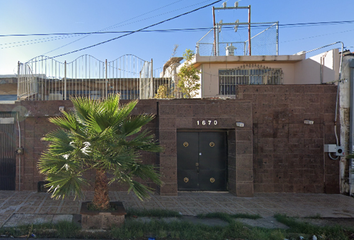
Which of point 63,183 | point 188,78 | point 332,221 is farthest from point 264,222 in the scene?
point 188,78

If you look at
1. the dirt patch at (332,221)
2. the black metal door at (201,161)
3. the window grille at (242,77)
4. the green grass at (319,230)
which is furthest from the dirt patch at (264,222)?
the window grille at (242,77)

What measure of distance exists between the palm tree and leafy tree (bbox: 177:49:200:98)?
5.58 m

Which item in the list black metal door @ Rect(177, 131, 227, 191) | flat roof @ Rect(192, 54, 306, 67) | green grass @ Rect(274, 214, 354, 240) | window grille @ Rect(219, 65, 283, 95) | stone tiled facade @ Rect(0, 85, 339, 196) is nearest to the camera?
green grass @ Rect(274, 214, 354, 240)

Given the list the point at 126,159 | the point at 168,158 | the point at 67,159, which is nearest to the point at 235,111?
the point at 168,158

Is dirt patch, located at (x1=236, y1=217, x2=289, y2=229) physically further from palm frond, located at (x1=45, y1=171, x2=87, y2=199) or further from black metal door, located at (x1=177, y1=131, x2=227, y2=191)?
palm frond, located at (x1=45, y1=171, x2=87, y2=199)

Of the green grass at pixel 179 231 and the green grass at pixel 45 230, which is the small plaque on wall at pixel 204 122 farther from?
the green grass at pixel 45 230

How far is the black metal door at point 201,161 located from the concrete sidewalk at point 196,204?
1.29ft

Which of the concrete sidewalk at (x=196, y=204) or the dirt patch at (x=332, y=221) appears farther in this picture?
the concrete sidewalk at (x=196, y=204)

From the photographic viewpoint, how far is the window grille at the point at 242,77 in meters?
12.8

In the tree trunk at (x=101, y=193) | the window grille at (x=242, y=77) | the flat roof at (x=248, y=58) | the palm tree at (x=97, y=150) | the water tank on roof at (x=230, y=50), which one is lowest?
the tree trunk at (x=101, y=193)

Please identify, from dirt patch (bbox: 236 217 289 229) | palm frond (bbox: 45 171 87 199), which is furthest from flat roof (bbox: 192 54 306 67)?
Answer: palm frond (bbox: 45 171 87 199)

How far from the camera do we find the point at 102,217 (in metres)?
6.42

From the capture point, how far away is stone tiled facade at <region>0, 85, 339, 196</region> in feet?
31.9

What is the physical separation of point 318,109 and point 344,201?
308 centimetres
